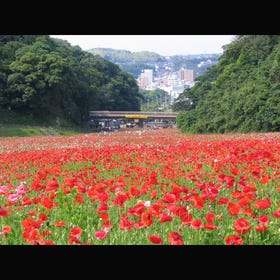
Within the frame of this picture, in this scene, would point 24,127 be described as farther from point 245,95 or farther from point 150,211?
point 150,211

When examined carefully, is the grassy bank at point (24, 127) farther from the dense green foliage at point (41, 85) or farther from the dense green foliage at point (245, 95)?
the dense green foliage at point (245, 95)

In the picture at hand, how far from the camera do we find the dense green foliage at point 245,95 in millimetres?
31875

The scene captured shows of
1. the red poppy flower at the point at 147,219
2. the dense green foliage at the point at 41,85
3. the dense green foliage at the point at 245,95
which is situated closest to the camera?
the red poppy flower at the point at 147,219

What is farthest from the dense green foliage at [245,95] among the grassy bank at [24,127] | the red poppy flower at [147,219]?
the red poppy flower at [147,219]

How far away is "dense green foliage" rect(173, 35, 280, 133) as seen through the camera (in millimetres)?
31875

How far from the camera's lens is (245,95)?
114 feet

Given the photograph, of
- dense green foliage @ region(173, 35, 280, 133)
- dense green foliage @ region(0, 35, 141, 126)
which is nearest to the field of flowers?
dense green foliage @ region(173, 35, 280, 133)

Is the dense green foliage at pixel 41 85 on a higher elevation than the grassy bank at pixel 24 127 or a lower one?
higher

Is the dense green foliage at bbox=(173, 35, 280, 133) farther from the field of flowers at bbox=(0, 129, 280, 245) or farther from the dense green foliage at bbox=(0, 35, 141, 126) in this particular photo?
the field of flowers at bbox=(0, 129, 280, 245)
